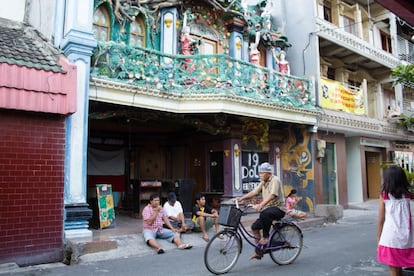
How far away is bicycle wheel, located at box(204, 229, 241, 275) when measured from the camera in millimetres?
5719

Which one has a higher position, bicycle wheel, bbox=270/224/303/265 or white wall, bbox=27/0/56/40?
white wall, bbox=27/0/56/40

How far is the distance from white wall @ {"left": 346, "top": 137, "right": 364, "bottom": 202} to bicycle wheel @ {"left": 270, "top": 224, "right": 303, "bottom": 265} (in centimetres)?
1219

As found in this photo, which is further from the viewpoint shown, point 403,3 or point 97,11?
point 97,11

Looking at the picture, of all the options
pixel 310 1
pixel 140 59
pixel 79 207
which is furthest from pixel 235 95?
pixel 310 1

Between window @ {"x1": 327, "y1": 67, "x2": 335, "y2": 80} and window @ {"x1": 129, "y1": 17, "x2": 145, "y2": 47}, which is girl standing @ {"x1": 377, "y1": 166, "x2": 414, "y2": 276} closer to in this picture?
window @ {"x1": 129, "y1": 17, "x2": 145, "y2": 47}

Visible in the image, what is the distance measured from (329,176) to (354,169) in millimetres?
3242

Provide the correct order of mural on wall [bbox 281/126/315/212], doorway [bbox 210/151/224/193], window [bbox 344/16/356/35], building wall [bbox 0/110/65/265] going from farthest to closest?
1. window [bbox 344/16/356/35]
2. mural on wall [bbox 281/126/315/212]
3. doorway [bbox 210/151/224/193]
4. building wall [bbox 0/110/65/265]

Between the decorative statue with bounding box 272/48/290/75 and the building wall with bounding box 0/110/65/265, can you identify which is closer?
the building wall with bounding box 0/110/65/265

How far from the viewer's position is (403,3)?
553 centimetres

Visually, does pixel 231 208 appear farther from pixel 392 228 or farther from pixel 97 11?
pixel 97 11

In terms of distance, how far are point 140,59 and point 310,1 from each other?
27.7ft

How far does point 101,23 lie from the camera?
10523 mm

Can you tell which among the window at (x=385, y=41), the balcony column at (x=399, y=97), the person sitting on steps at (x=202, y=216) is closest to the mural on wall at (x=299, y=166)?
the person sitting on steps at (x=202, y=216)

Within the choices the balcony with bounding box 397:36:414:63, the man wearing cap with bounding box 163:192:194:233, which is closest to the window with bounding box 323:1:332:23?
the balcony with bounding box 397:36:414:63
